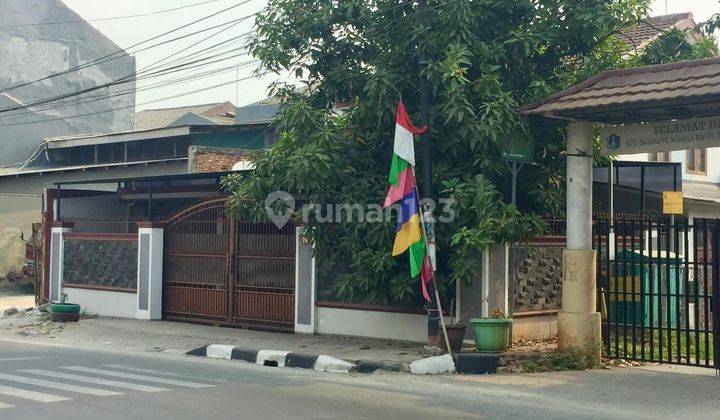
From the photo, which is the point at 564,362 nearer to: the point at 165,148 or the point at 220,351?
the point at 220,351

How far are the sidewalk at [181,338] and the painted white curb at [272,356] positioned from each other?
34cm

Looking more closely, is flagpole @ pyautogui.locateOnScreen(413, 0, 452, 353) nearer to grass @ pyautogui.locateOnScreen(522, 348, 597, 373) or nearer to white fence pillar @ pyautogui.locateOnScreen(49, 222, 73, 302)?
grass @ pyautogui.locateOnScreen(522, 348, 597, 373)

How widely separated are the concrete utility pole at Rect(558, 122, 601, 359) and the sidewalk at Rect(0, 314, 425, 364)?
7.62 feet

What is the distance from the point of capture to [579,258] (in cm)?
1266

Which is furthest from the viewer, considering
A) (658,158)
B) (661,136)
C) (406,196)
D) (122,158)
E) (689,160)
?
(122,158)

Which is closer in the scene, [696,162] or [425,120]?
[425,120]

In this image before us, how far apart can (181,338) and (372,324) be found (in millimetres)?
3801

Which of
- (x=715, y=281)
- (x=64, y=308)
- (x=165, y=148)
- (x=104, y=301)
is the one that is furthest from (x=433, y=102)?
(x=165, y=148)

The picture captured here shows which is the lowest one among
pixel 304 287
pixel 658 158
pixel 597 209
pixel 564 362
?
pixel 564 362

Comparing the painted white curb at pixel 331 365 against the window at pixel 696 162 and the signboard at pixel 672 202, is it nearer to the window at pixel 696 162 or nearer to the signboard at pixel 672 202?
the signboard at pixel 672 202

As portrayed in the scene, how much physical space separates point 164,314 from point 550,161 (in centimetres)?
954

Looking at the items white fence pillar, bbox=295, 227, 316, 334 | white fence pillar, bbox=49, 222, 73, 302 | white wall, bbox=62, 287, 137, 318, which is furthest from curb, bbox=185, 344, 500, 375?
white fence pillar, bbox=49, 222, 73, 302

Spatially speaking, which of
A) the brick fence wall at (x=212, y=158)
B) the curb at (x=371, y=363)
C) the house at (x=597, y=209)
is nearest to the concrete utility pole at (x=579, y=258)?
the house at (x=597, y=209)

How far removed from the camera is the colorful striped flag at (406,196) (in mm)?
12992
